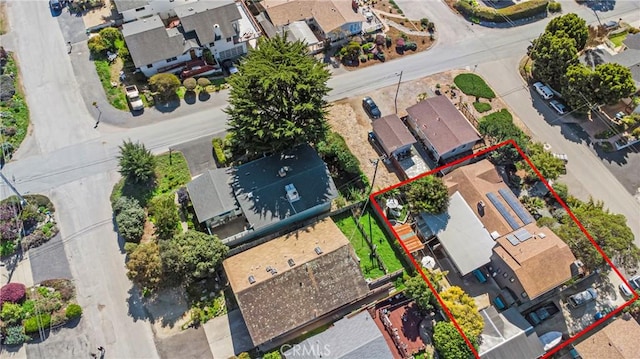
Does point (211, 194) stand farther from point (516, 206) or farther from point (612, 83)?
point (612, 83)

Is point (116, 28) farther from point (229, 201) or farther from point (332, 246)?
point (332, 246)

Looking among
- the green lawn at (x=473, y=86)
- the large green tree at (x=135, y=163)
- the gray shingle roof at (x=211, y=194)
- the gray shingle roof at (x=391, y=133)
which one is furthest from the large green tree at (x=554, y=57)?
the large green tree at (x=135, y=163)

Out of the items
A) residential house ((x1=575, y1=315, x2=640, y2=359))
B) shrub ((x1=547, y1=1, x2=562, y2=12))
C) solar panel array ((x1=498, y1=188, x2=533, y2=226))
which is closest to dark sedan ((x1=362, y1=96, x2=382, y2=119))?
solar panel array ((x1=498, y1=188, x2=533, y2=226))

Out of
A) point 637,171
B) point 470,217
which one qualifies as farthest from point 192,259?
point 637,171

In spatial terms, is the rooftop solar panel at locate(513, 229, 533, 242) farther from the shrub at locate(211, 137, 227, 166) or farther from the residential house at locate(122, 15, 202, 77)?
the residential house at locate(122, 15, 202, 77)

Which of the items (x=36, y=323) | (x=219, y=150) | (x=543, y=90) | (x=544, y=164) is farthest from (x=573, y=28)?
(x=36, y=323)

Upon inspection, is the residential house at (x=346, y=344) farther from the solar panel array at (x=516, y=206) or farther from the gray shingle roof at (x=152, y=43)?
the gray shingle roof at (x=152, y=43)
